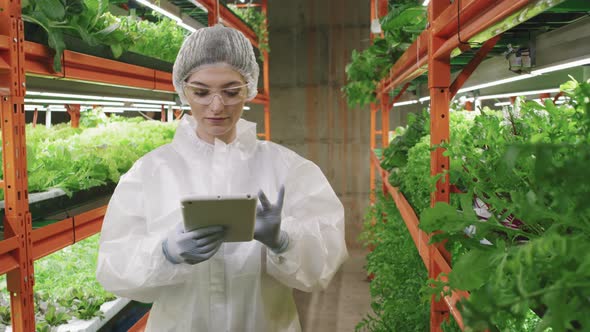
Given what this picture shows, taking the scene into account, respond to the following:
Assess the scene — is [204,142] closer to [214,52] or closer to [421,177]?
[214,52]

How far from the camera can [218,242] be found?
1864 millimetres

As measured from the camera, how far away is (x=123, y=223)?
204 cm

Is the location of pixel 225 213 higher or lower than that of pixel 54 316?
higher

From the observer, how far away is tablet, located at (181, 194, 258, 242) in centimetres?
166

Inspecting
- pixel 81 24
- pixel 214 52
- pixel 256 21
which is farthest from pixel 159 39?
pixel 256 21

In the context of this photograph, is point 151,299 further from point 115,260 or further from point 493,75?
point 493,75

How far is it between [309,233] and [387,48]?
2837mm

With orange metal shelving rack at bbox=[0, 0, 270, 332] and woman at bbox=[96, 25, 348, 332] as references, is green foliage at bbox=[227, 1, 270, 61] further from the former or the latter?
woman at bbox=[96, 25, 348, 332]

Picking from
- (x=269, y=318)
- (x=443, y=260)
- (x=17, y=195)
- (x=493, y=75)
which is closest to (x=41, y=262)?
(x=17, y=195)

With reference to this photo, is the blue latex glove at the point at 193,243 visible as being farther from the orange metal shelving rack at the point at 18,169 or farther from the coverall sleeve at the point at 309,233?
the orange metal shelving rack at the point at 18,169

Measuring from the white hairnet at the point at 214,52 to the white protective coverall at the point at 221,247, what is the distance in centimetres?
23

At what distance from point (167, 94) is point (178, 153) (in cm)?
281

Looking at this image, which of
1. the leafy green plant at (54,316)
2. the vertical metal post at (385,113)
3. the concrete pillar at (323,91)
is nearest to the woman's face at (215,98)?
the leafy green plant at (54,316)

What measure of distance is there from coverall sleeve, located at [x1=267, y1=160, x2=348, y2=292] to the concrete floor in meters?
3.73
